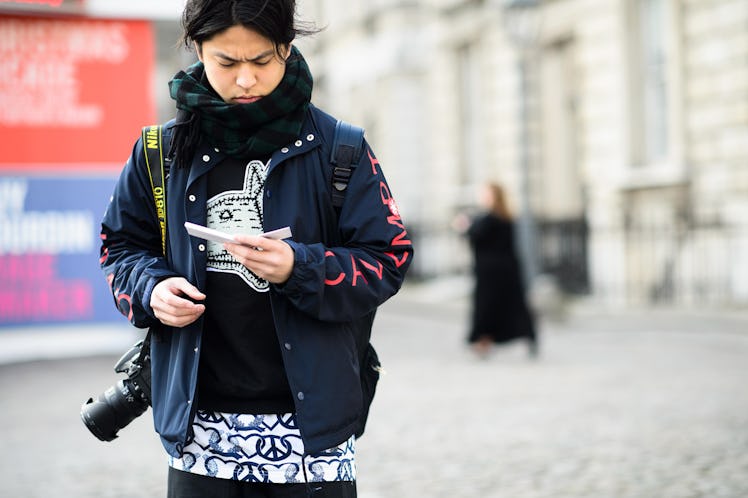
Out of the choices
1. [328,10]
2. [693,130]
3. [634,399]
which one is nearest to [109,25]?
[634,399]

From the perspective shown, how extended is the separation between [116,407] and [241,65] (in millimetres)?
878

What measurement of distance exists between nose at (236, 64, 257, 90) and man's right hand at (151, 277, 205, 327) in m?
0.44

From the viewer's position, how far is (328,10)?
3109 centimetres

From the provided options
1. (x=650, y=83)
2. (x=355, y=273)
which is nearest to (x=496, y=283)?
(x=650, y=83)

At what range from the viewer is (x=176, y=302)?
2441 millimetres

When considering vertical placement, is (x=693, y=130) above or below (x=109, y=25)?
below

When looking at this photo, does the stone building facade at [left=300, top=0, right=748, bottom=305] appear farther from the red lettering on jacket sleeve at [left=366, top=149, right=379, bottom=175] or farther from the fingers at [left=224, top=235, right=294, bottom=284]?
the fingers at [left=224, top=235, right=294, bottom=284]

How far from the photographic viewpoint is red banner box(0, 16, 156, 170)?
409 inches

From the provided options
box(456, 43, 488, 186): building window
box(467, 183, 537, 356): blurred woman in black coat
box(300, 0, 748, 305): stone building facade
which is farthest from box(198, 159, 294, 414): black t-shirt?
box(456, 43, 488, 186): building window

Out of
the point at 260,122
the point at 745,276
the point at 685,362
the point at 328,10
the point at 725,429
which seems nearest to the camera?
the point at 260,122

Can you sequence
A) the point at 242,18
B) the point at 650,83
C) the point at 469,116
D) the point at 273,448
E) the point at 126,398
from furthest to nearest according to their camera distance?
the point at 469,116 < the point at 650,83 < the point at 126,398 < the point at 273,448 < the point at 242,18

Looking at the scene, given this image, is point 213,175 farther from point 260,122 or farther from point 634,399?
point 634,399

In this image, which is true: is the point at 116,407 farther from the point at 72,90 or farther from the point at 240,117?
the point at 72,90

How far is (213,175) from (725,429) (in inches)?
195
